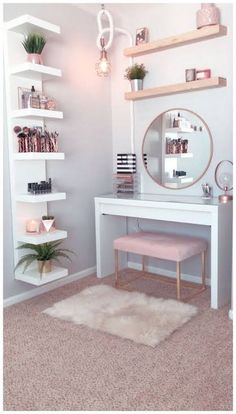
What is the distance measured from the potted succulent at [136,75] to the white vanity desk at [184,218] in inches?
38.6

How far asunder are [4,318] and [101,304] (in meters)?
0.68

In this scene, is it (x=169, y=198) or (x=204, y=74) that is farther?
(x=169, y=198)

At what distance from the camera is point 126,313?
2561 mm

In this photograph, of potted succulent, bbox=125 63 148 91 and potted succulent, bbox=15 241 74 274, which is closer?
potted succulent, bbox=15 241 74 274

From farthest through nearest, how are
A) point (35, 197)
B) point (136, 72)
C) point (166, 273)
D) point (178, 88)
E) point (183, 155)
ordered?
1. point (166, 273)
2. point (136, 72)
3. point (183, 155)
4. point (178, 88)
5. point (35, 197)

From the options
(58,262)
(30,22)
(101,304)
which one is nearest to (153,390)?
(101,304)

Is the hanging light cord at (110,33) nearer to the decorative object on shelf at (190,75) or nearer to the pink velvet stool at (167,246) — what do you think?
the decorative object on shelf at (190,75)

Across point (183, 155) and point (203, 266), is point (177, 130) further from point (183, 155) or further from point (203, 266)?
point (203, 266)

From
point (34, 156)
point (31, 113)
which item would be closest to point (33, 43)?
point (31, 113)

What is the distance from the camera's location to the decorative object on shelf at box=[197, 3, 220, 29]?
9.17ft

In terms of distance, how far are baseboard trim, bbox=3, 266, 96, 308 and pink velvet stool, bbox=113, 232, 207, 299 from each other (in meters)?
0.38

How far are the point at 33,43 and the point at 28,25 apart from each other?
4.8 inches

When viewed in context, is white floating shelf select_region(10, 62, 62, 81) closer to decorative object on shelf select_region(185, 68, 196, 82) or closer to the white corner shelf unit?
the white corner shelf unit

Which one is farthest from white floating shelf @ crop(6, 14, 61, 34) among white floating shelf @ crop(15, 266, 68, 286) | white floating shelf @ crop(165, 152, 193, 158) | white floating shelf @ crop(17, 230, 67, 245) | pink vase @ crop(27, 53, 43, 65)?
white floating shelf @ crop(15, 266, 68, 286)
